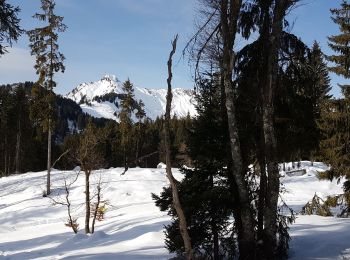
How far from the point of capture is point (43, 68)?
109 feet

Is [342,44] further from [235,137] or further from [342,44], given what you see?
[235,137]

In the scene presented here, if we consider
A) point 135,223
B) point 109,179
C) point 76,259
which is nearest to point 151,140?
point 109,179

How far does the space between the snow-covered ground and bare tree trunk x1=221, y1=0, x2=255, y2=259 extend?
62.0 inches

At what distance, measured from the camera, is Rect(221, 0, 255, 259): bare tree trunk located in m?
11.0

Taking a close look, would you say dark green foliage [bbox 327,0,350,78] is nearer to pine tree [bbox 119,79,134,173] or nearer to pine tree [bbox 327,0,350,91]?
pine tree [bbox 327,0,350,91]

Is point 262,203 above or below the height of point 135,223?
above

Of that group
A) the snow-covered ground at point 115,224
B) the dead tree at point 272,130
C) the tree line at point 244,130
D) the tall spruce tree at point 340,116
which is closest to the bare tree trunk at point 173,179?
the tree line at point 244,130

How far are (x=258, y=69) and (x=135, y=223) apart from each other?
606 inches

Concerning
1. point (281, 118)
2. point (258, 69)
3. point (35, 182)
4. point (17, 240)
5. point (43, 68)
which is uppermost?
point (43, 68)

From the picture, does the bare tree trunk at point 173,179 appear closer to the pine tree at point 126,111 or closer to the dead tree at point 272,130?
the dead tree at point 272,130

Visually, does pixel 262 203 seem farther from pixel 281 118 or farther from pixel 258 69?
pixel 258 69

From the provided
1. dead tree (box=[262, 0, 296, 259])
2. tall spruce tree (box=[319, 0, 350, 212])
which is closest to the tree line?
dead tree (box=[262, 0, 296, 259])

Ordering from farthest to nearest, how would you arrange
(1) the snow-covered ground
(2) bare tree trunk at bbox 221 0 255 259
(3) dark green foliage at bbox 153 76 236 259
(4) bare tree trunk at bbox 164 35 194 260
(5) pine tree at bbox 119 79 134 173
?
(5) pine tree at bbox 119 79 134 173, (1) the snow-covered ground, (3) dark green foliage at bbox 153 76 236 259, (2) bare tree trunk at bbox 221 0 255 259, (4) bare tree trunk at bbox 164 35 194 260

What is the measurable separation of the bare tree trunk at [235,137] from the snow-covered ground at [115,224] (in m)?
1.58
